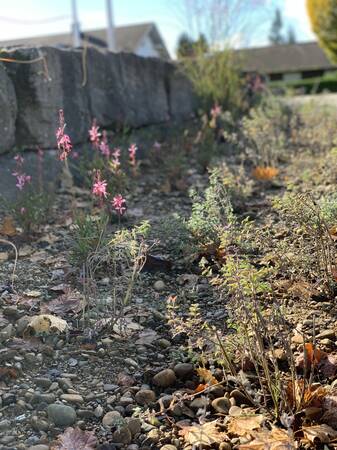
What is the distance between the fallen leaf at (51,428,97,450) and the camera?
71.2 inches

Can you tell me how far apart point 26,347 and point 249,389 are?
2.80ft

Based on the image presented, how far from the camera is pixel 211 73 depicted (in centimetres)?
741

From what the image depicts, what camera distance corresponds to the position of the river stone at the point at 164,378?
216 centimetres

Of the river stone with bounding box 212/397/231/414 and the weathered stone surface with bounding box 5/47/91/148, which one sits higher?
the weathered stone surface with bounding box 5/47/91/148

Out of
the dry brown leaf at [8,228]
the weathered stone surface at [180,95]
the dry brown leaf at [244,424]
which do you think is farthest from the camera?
the weathered stone surface at [180,95]

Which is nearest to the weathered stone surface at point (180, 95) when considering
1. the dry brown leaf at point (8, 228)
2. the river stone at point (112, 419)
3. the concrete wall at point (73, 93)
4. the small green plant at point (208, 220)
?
the concrete wall at point (73, 93)

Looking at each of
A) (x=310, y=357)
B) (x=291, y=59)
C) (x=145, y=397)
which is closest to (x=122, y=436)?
(x=145, y=397)

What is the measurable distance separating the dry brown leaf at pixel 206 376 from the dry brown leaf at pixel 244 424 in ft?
0.69

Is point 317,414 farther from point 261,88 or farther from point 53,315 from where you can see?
point 261,88

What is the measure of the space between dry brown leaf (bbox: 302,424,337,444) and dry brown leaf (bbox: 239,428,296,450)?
0.07 m

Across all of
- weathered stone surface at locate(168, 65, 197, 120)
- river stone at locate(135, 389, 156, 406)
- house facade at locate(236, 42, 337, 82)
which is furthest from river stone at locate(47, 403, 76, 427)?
house facade at locate(236, 42, 337, 82)

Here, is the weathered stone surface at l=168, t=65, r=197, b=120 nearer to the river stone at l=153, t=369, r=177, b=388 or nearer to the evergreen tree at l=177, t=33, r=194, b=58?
the evergreen tree at l=177, t=33, r=194, b=58

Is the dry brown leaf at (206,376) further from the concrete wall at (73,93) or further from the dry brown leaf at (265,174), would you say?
the dry brown leaf at (265,174)

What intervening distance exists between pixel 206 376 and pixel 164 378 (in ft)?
0.50
